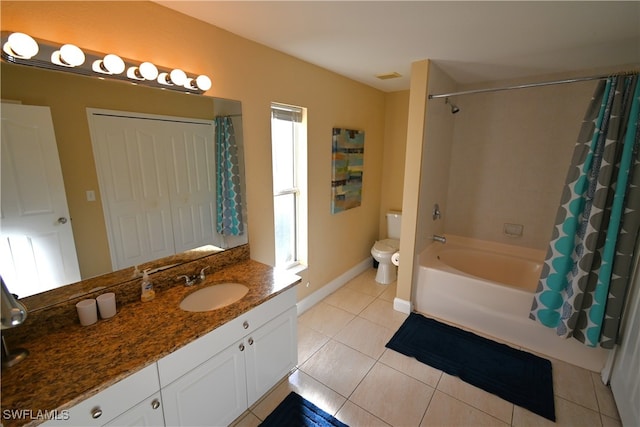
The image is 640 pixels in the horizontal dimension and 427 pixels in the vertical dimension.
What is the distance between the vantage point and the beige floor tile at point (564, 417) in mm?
1622

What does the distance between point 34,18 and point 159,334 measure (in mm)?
1361

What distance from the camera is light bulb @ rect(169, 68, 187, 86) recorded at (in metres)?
1.46

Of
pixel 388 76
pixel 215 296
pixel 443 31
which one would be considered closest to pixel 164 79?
pixel 215 296

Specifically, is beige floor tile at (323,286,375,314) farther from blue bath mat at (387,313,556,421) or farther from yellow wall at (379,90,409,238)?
yellow wall at (379,90,409,238)

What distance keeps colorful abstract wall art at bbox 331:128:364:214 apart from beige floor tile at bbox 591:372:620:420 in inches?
90.6

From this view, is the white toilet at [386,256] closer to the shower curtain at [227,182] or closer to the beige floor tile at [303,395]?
the beige floor tile at [303,395]

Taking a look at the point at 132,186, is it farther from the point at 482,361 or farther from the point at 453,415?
the point at 482,361

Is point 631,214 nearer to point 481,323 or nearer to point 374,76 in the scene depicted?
point 481,323

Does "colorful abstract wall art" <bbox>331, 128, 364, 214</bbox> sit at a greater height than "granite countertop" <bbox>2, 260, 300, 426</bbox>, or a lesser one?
greater

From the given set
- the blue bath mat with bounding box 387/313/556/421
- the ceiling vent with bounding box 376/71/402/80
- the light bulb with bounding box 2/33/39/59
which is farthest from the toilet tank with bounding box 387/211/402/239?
the light bulb with bounding box 2/33/39/59

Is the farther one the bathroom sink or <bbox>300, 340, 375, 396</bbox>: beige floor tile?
<bbox>300, 340, 375, 396</bbox>: beige floor tile

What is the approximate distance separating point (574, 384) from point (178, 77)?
10.2ft

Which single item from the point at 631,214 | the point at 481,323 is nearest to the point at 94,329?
the point at 481,323

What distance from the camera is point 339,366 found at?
2.04 m
